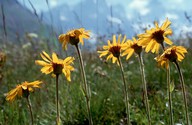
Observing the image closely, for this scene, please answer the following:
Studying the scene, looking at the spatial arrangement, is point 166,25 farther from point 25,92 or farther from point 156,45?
point 25,92

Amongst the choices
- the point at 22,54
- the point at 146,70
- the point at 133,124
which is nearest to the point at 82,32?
the point at 133,124

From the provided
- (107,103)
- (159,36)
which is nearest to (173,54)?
(159,36)

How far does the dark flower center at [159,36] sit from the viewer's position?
4.89ft

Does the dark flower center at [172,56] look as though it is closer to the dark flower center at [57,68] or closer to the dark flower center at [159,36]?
the dark flower center at [159,36]

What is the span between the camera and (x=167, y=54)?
1384mm

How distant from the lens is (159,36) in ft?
4.93

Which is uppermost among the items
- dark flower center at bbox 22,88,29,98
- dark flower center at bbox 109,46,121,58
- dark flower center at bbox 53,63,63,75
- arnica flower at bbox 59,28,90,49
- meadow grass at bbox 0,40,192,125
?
arnica flower at bbox 59,28,90,49

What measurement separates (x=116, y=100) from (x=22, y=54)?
349 centimetres

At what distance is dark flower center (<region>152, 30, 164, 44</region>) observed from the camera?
1.49 metres

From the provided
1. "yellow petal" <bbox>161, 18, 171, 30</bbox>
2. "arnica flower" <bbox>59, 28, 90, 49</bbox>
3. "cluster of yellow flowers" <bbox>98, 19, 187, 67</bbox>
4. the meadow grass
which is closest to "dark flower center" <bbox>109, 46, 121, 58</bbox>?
"cluster of yellow flowers" <bbox>98, 19, 187, 67</bbox>

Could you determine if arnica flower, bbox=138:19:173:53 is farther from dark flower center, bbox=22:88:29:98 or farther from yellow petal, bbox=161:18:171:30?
dark flower center, bbox=22:88:29:98

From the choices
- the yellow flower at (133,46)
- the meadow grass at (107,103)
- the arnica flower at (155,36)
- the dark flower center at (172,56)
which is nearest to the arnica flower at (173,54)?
the dark flower center at (172,56)

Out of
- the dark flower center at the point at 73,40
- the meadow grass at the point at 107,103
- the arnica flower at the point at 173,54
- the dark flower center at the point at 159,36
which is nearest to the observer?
the arnica flower at the point at 173,54

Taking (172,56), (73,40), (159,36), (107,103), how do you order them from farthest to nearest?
1. (107,103)
2. (73,40)
3. (159,36)
4. (172,56)
